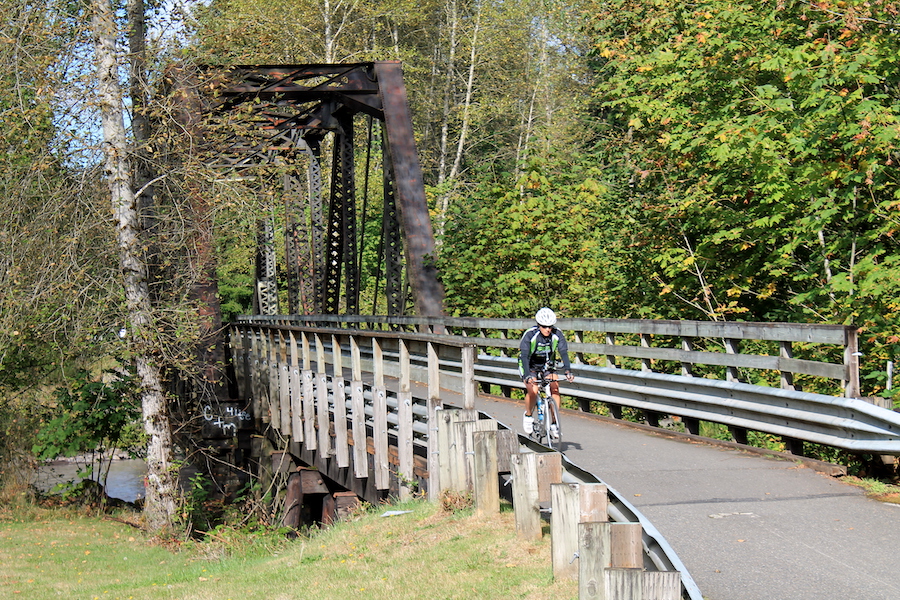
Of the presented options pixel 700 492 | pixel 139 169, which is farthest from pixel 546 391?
pixel 139 169

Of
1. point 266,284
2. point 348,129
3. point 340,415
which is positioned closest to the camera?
point 340,415

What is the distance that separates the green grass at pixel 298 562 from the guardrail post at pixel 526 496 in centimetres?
11

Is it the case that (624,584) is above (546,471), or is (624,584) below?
below

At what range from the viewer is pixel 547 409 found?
34.6 feet

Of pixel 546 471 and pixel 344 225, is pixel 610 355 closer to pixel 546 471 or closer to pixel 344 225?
pixel 546 471

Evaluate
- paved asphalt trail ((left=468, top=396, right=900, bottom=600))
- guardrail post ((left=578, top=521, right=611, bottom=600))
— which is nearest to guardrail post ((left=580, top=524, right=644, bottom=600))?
guardrail post ((left=578, top=521, right=611, bottom=600))

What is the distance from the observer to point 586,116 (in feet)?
111

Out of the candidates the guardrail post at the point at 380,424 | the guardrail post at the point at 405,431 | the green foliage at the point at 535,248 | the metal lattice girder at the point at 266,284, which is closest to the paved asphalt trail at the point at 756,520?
the guardrail post at the point at 405,431

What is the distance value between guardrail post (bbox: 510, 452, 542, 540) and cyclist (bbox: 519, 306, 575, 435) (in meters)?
2.97

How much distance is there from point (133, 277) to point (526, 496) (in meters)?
8.63

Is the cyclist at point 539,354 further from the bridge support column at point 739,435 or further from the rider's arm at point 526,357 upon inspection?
the bridge support column at point 739,435

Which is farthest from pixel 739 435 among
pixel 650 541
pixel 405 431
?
pixel 650 541

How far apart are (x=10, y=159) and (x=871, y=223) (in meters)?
11.6

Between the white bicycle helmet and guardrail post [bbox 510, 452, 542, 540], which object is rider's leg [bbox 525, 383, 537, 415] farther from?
guardrail post [bbox 510, 452, 542, 540]
